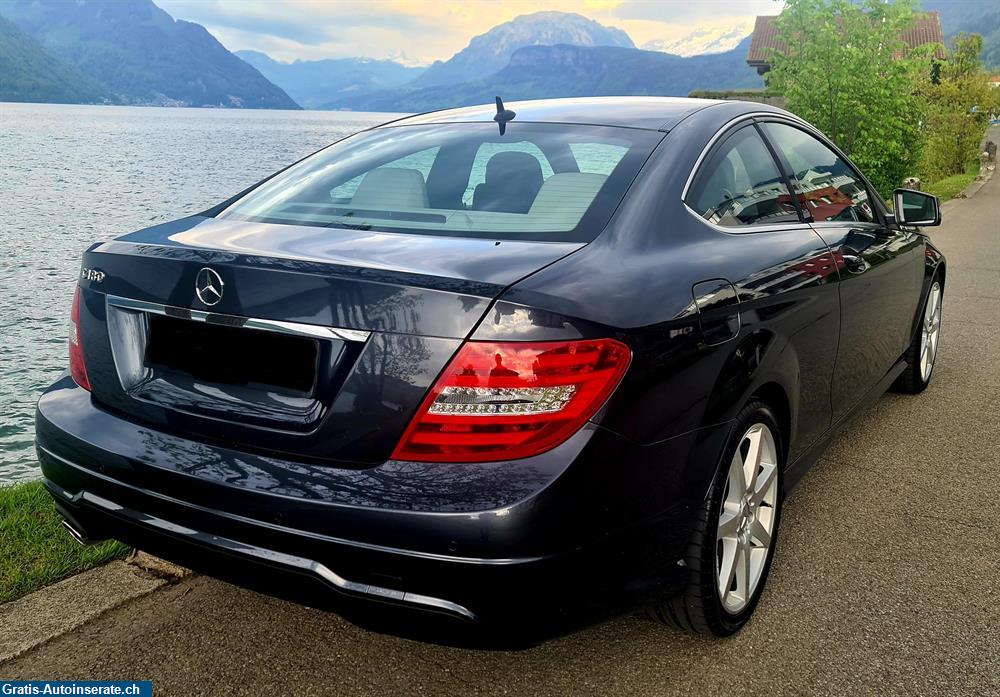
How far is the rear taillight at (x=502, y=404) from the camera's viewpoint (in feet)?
6.37

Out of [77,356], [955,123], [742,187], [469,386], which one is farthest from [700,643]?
[955,123]

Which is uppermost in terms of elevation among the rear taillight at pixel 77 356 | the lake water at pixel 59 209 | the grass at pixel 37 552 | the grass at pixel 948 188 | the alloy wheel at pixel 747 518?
the rear taillight at pixel 77 356

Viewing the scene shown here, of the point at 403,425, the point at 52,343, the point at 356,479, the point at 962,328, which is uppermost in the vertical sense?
the point at 403,425

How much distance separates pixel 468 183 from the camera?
2908mm

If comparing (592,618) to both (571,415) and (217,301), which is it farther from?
(217,301)

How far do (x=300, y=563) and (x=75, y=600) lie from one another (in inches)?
51.2

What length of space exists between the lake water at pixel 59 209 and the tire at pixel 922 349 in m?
4.26

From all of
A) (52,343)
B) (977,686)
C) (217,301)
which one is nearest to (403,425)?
(217,301)

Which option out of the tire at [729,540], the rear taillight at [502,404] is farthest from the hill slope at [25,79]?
the rear taillight at [502,404]

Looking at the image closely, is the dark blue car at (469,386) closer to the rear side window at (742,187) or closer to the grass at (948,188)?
the rear side window at (742,187)

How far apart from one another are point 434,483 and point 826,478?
2646 mm

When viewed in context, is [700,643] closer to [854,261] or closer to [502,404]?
[502,404]

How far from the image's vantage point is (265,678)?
253 cm

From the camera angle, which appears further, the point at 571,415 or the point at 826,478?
the point at 826,478
